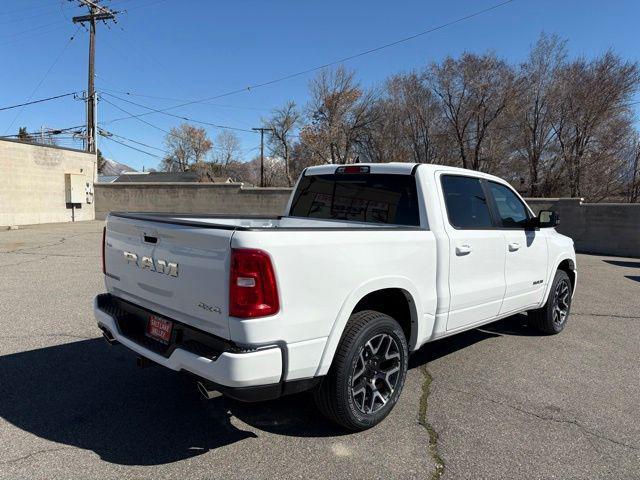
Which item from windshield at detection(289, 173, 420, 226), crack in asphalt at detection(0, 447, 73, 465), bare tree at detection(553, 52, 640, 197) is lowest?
crack in asphalt at detection(0, 447, 73, 465)

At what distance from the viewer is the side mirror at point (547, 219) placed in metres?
5.02

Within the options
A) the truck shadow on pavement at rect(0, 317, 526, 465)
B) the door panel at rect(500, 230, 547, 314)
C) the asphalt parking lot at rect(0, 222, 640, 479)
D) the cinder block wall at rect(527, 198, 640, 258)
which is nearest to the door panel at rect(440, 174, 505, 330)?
the door panel at rect(500, 230, 547, 314)

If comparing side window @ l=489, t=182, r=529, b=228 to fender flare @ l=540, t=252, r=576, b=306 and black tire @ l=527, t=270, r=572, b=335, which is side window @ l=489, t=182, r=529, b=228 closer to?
fender flare @ l=540, t=252, r=576, b=306

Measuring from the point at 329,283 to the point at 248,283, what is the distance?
0.56m

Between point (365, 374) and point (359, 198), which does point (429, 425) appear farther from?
point (359, 198)

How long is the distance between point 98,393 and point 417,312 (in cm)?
263

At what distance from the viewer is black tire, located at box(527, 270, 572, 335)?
18.4 feet

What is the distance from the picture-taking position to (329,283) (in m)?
2.91

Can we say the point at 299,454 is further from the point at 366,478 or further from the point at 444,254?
the point at 444,254

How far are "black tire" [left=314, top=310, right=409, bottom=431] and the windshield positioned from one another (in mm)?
1041

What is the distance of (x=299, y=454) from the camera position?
3006 mm

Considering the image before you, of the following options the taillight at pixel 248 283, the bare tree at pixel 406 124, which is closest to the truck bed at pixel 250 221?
the taillight at pixel 248 283

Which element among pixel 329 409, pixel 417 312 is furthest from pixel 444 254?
pixel 329 409

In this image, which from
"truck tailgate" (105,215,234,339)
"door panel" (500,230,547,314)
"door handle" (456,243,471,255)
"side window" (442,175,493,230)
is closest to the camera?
"truck tailgate" (105,215,234,339)
